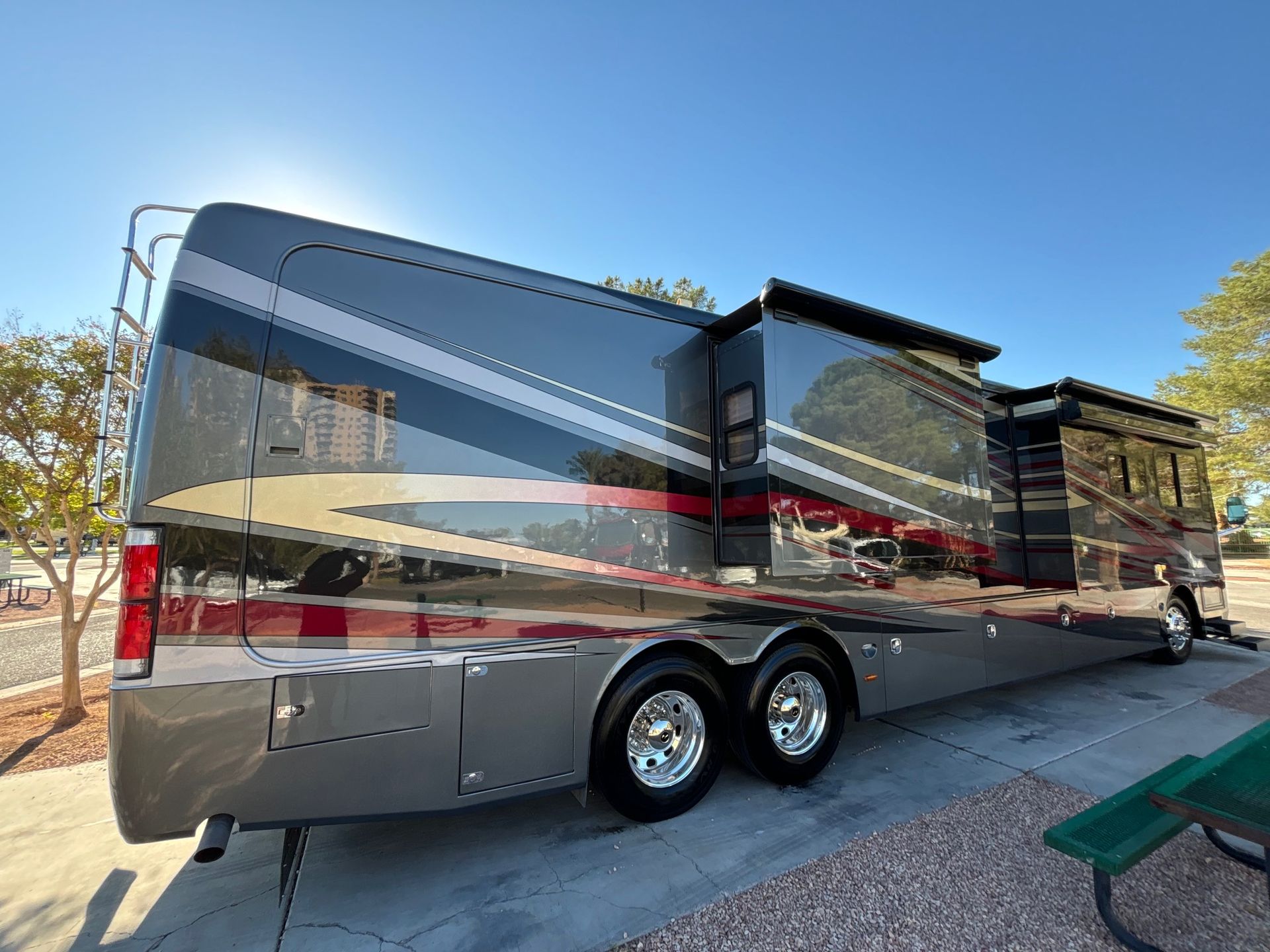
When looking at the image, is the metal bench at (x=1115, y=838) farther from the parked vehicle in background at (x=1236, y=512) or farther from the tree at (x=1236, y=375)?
the tree at (x=1236, y=375)

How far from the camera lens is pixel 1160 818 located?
2424 millimetres

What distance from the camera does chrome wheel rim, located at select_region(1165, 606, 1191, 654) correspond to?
6.80 meters

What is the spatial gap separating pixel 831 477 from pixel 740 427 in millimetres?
691

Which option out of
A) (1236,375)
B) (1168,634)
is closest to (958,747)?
(1168,634)

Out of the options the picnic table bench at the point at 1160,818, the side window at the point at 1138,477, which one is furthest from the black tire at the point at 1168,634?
the picnic table bench at the point at 1160,818

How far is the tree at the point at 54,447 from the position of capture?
469cm

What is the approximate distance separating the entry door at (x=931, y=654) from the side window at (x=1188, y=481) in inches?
184

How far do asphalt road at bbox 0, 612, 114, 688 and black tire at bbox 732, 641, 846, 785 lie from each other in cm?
701

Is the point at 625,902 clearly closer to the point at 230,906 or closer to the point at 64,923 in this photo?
the point at 230,906

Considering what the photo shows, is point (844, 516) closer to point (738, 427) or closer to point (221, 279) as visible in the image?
point (738, 427)

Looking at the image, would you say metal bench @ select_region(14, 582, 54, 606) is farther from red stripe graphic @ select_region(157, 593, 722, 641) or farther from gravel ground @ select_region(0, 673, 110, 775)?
red stripe graphic @ select_region(157, 593, 722, 641)

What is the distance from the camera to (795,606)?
367cm

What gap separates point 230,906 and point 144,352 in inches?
111

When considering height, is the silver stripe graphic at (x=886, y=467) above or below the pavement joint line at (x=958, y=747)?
above
